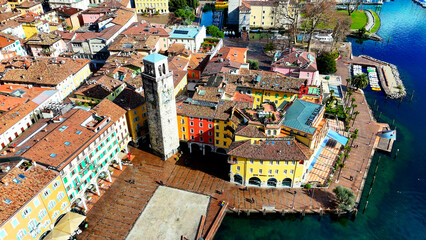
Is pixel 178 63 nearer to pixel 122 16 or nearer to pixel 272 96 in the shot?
pixel 272 96

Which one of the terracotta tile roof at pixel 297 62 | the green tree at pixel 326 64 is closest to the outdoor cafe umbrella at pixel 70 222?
the terracotta tile roof at pixel 297 62

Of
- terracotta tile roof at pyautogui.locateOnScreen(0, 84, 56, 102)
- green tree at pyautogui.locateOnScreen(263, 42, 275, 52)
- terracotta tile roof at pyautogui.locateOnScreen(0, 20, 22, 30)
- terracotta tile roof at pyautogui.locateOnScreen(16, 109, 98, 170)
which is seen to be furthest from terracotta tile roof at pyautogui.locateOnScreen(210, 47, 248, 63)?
terracotta tile roof at pyautogui.locateOnScreen(0, 20, 22, 30)

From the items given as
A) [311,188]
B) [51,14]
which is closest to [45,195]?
[311,188]

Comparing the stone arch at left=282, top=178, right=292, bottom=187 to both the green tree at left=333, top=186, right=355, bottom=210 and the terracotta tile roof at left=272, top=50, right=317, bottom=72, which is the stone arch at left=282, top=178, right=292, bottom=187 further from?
the terracotta tile roof at left=272, top=50, right=317, bottom=72

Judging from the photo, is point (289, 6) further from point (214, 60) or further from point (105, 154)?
point (105, 154)

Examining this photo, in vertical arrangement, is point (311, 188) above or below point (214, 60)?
below

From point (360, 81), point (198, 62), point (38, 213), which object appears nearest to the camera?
point (38, 213)

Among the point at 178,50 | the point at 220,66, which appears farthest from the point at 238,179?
the point at 178,50
